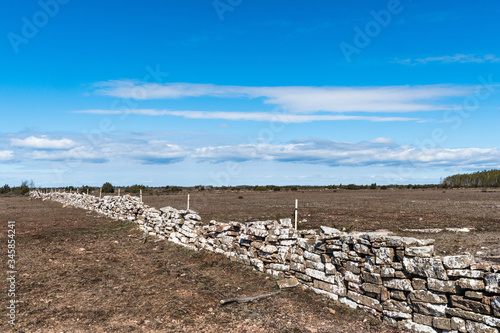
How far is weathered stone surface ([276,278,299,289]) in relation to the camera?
8508 mm

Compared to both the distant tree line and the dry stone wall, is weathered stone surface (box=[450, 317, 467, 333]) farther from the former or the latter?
the distant tree line

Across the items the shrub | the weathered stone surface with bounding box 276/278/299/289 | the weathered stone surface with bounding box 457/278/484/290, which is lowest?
the weathered stone surface with bounding box 276/278/299/289

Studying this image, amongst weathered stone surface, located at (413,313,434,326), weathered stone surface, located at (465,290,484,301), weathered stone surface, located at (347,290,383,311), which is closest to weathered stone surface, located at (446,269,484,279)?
weathered stone surface, located at (465,290,484,301)

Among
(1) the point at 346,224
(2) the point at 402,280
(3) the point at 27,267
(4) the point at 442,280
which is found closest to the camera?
(4) the point at 442,280

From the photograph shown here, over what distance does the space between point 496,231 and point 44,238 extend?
846 inches

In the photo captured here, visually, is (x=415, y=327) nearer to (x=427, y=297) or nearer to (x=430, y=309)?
(x=430, y=309)

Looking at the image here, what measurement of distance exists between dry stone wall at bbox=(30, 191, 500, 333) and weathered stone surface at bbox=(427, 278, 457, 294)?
1cm

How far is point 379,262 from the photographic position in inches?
259

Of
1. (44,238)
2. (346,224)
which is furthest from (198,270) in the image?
(346,224)

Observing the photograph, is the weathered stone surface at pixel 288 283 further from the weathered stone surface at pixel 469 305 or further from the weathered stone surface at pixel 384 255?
the weathered stone surface at pixel 469 305

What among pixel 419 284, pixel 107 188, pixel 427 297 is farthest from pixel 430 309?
pixel 107 188

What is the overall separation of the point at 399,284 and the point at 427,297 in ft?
1.65

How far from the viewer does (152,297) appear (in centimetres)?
811

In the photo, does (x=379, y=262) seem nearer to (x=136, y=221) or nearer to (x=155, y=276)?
(x=155, y=276)
